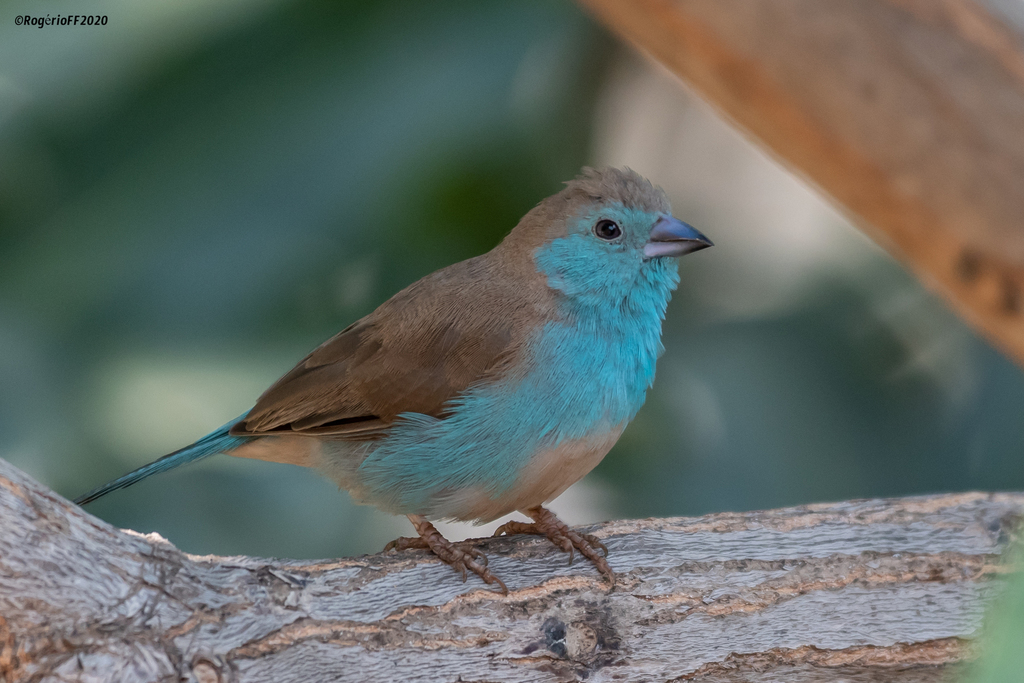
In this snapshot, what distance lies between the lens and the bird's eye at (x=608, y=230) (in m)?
2.65

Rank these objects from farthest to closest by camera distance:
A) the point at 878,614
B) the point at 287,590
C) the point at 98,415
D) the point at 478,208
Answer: the point at 478,208, the point at 98,415, the point at 878,614, the point at 287,590

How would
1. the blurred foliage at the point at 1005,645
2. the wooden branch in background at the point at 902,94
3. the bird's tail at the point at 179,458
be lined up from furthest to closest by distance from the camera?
the bird's tail at the point at 179,458, the wooden branch in background at the point at 902,94, the blurred foliage at the point at 1005,645

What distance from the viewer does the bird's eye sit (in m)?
2.65

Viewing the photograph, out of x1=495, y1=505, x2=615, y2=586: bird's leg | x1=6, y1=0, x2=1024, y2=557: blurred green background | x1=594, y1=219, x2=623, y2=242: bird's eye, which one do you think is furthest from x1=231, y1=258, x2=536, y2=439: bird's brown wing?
x1=6, y1=0, x2=1024, y2=557: blurred green background

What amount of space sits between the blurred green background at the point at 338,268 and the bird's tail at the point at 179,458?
3.15ft

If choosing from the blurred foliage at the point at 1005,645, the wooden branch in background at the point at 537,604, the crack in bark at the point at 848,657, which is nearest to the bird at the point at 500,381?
the wooden branch in background at the point at 537,604

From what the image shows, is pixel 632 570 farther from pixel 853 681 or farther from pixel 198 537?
pixel 198 537

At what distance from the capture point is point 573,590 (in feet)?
7.54

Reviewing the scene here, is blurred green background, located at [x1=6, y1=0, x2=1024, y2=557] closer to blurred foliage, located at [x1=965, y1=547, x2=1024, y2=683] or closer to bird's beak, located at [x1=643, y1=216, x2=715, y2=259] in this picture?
bird's beak, located at [x1=643, y1=216, x2=715, y2=259]

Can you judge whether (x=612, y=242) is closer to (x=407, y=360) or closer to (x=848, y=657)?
(x=407, y=360)

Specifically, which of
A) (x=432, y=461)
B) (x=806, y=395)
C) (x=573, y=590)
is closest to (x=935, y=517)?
(x=573, y=590)

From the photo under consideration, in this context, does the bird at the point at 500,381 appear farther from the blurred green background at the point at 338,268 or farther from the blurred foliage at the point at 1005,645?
the blurred foliage at the point at 1005,645

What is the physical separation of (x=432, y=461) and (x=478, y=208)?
184 centimetres

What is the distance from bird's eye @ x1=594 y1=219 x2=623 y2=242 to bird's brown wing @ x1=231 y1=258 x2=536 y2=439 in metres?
0.30
